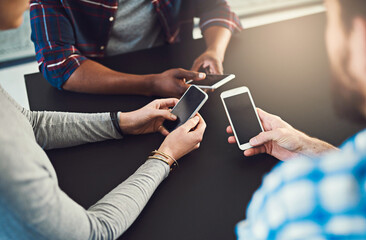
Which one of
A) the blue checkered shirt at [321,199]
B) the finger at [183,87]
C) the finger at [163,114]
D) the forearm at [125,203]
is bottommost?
the forearm at [125,203]

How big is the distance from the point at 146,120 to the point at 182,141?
15 cm

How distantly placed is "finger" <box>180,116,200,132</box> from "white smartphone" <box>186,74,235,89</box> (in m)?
0.16

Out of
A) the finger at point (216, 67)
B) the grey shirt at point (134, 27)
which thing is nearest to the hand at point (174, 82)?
the finger at point (216, 67)

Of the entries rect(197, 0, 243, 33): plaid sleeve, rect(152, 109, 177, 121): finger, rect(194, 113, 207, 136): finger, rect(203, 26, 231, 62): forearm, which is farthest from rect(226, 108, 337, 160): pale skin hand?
rect(197, 0, 243, 33): plaid sleeve

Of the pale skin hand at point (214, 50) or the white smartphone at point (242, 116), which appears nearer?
the white smartphone at point (242, 116)

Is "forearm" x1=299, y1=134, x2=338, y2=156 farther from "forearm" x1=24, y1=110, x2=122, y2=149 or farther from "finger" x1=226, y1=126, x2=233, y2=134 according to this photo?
"forearm" x1=24, y1=110, x2=122, y2=149

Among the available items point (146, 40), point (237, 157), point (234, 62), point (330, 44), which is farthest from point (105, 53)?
point (330, 44)

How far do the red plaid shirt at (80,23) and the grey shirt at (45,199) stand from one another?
40 centimetres

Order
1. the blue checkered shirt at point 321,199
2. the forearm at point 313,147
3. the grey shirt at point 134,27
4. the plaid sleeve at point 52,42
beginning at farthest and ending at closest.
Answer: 1. the grey shirt at point 134,27
2. the plaid sleeve at point 52,42
3. the forearm at point 313,147
4. the blue checkered shirt at point 321,199

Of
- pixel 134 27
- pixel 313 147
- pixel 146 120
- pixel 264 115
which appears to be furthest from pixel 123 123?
pixel 134 27

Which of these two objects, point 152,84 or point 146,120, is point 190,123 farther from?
point 152,84

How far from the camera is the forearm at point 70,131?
0.86 meters

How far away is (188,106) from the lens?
87cm

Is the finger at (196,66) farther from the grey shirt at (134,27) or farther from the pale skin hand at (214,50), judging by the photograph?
the grey shirt at (134,27)
